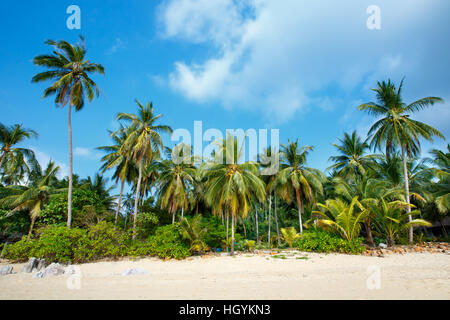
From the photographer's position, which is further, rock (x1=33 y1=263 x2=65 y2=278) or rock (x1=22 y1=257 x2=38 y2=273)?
rock (x1=22 y1=257 x2=38 y2=273)

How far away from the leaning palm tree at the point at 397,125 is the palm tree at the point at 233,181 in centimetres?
1105

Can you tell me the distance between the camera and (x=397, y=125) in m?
17.2

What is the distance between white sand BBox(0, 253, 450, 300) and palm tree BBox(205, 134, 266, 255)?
4.13 m

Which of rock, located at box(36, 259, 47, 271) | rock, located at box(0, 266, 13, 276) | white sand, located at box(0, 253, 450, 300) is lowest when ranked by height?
rock, located at box(36, 259, 47, 271)

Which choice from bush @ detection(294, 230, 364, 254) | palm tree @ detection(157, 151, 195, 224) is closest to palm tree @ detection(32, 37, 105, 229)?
palm tree @ detection(157, 151, 195, 224)

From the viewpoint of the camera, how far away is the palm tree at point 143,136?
59.5 feet

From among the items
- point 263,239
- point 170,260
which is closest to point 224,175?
point 170,260

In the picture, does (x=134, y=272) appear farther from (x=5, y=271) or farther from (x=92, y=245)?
(x=5, y=271)

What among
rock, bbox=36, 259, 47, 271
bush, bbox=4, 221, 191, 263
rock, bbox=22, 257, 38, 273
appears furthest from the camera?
bush, bbox=4, 221, 191, 263

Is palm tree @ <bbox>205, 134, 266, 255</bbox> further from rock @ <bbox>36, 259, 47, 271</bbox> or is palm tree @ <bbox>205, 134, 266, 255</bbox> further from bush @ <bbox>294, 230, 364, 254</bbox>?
rock @ <bbox>36, 259, 47, 271</bbox>

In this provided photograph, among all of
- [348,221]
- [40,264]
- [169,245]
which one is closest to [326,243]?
[348,221]

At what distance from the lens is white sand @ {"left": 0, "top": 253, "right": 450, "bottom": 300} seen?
6020 mm

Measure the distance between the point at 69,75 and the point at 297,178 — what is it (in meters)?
19.9
